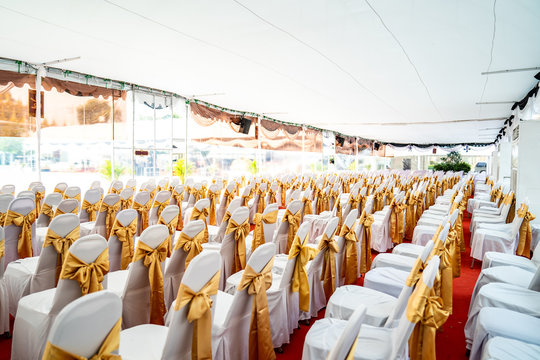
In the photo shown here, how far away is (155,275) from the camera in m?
2.56

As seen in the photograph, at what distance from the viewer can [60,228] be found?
2.74 meters

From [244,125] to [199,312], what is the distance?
11.4 m

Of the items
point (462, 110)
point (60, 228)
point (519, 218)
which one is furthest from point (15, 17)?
point (462, 110)

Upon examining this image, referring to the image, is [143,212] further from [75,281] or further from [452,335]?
[452,335]

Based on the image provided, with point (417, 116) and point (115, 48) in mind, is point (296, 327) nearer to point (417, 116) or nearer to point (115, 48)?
point (115, 48)

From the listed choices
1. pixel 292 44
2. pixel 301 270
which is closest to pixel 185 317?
pixel 301 270

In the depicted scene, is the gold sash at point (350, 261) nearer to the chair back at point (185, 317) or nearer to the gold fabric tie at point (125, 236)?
the chair back at point (185, 317)

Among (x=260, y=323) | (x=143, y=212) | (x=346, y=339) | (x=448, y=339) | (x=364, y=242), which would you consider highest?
(x=346, y=339)

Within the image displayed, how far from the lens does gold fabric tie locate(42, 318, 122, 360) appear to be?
46.1 inches

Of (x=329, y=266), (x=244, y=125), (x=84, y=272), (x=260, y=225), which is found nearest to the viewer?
(x=84, y=272)

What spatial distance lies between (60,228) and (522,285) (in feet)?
13.1

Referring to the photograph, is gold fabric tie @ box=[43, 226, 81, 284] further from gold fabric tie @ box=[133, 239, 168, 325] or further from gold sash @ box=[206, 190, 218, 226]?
gold sash @ box=[206, 190, 218, 226]

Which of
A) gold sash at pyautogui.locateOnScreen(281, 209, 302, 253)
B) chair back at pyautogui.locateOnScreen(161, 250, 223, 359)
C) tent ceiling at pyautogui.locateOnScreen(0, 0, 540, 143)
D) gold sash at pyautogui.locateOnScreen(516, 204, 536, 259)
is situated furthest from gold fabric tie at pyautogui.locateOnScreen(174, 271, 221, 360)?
gold sash at pyautogui.locateOnScreen(516, 204, 536, 259)

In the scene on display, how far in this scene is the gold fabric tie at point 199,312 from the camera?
1747 millimetres
